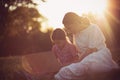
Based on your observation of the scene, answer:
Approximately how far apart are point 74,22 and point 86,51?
556 mm

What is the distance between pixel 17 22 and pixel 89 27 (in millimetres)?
35111

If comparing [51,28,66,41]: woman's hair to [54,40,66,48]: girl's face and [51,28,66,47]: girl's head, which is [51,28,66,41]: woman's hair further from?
[54,40,66,48]: girl's face

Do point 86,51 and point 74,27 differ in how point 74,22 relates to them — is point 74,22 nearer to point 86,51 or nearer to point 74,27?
point 74,27

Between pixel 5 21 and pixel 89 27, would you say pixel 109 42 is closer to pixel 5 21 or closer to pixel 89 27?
pixel 89 27

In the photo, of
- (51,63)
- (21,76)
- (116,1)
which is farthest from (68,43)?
(116,1)

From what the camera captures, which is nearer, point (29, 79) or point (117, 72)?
point (117, 72)

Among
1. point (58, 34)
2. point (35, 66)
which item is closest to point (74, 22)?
point (58, 34)

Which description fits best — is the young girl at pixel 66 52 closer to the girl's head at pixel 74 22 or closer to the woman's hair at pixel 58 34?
the woman's hair at pixel 58 34

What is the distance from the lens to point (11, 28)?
39.1 m

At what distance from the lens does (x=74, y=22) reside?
7.87 metres

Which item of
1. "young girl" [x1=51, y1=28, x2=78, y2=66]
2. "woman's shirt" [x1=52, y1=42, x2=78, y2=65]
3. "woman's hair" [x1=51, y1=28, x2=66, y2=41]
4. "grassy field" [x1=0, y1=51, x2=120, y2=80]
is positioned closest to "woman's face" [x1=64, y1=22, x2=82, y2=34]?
"woman's hair" [x1=51, y1=28, x2=66, y2=41]

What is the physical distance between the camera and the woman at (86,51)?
7.45m

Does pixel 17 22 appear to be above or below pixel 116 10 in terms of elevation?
below

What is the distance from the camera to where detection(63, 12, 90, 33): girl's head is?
784cm
